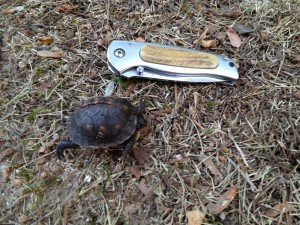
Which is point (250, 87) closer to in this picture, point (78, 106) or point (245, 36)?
point (245, 36)

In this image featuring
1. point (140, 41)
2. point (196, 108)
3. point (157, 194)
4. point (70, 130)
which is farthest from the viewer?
point (140, 41)

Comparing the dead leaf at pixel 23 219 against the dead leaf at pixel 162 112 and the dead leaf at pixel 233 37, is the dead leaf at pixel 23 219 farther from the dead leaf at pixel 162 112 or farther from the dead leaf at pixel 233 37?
the dead leaf at pixel 233 37

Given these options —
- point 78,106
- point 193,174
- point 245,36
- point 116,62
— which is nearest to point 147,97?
point 116,62

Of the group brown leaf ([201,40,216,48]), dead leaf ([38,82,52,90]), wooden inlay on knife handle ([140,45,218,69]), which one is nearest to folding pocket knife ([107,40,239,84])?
wooden inlay on knife handle ([140,45,218,69])

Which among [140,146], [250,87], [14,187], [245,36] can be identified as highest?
[245,36]

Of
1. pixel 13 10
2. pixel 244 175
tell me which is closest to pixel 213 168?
pixel 244 175

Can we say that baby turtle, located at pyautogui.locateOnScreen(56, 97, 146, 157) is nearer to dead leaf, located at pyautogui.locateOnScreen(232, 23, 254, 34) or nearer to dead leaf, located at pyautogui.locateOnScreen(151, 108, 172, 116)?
dead leaf, located at pyautogui.locateOnScreen(151, 108, 172, 116)

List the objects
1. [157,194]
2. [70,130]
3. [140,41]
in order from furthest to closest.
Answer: [140,41] < [70,130] < [157,194]

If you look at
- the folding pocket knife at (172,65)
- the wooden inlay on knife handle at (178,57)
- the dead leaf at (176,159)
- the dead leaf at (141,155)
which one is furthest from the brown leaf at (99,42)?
the dead leaf at (176,159)
